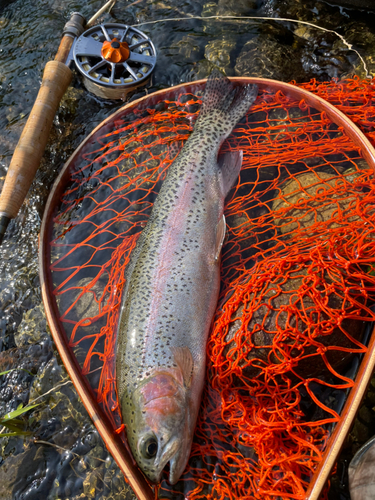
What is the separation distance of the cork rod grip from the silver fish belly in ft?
3.89

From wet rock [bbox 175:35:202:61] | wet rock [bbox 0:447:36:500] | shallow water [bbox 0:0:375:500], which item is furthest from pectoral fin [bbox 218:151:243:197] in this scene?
wet rock [bbox 0:447:36:500]

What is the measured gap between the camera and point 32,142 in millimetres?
3350

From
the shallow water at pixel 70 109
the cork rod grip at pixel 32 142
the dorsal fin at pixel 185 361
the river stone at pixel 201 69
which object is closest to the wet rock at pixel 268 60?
the shallow water at pixel 70 109

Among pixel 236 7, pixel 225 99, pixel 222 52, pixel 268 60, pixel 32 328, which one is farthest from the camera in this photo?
pixel 236 7

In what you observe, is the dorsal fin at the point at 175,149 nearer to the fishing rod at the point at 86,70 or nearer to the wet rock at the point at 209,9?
the fishing rod at the point at 86,70

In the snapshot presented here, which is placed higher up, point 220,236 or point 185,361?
point 220,236

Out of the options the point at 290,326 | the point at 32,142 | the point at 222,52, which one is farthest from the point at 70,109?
the point at 290,326

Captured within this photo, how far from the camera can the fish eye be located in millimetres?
2240

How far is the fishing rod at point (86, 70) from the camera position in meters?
3.35

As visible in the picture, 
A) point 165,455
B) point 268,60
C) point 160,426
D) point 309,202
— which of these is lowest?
point 165,455

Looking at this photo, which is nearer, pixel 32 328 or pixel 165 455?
pixel 165 455

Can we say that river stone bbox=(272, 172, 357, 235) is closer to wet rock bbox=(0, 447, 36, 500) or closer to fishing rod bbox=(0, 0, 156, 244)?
fishing rod bbox=(0, 0, 156, 244)

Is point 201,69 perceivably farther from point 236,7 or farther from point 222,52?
point 236,7

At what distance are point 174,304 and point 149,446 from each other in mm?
990
